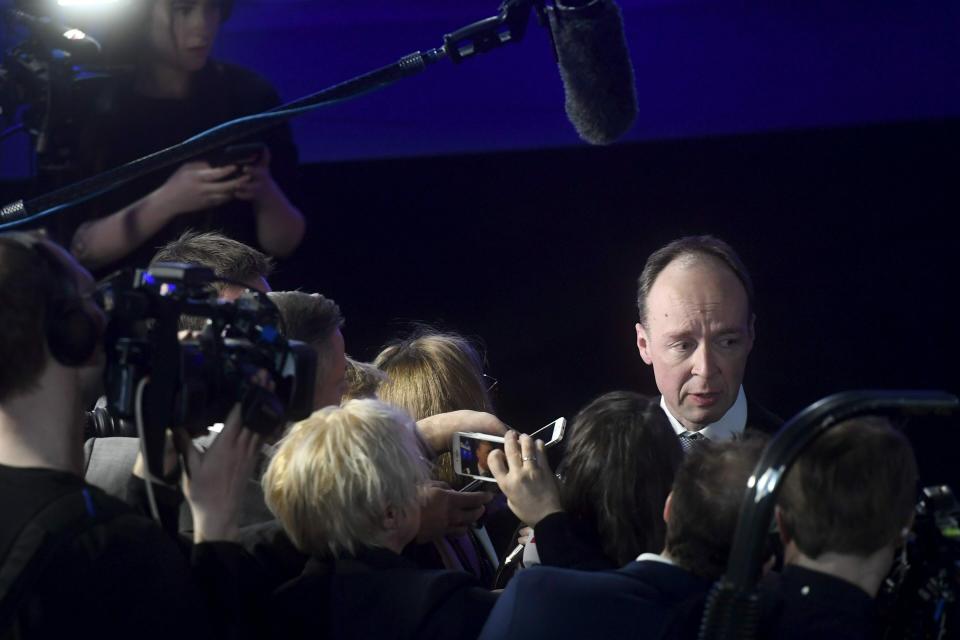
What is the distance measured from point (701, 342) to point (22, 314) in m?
1.35

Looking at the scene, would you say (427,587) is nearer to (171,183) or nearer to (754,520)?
(754,520)

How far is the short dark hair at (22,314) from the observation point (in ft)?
4.99

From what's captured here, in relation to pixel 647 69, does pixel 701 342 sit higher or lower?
lower

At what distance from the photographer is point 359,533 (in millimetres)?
1854

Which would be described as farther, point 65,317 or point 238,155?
point 238,155

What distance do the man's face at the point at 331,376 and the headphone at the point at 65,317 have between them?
0.73 m

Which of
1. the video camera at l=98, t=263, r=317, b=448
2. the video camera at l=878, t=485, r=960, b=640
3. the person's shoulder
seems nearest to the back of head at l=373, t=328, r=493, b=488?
the video camera at l=98, t=263, r=317, b=448

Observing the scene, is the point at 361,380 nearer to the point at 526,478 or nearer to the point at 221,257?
the point at 221,257

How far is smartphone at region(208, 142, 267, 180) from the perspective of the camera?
329cm

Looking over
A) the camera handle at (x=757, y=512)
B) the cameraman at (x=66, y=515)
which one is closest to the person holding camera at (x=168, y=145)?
the cameraman at (x=66, y=515)

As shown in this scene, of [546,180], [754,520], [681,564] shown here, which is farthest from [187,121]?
[754,520]

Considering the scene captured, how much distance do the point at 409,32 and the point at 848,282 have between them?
4.90ft

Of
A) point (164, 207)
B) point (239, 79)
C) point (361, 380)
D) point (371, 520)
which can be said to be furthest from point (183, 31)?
point (371, 520)

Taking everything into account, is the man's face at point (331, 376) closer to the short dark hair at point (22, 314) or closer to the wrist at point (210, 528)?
the wrist at point (210, 528)
